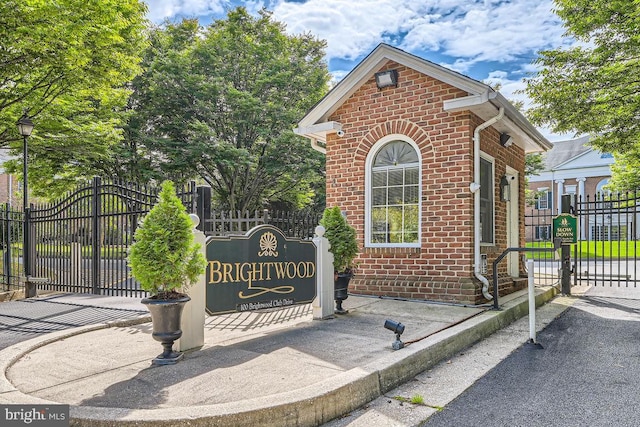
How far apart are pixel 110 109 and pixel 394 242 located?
13.5 meters

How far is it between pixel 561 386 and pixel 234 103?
59.5ft

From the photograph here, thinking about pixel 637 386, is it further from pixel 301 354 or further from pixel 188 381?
pixel 188 381

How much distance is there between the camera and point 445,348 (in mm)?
4887

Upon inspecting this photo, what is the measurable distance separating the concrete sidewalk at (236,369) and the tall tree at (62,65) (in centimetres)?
622

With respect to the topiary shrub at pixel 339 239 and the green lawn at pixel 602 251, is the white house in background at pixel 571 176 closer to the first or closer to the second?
the green lawn at pixel 602 251

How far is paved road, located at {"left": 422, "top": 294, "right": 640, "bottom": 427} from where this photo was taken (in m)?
3.30

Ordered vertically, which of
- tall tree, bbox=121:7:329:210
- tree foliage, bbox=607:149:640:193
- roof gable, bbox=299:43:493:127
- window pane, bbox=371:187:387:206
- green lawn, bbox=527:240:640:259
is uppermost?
tall tree, bbox=121:7:329:210

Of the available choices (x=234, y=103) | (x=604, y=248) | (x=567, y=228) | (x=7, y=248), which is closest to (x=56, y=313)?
(x=7, y=248)

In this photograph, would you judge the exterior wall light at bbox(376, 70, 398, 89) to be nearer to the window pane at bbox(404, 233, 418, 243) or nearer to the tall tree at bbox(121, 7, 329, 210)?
the window pane at bbox(404, 233, 418, 243)

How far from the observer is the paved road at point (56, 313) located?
5.78 m

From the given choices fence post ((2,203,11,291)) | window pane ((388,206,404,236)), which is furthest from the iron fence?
fence post ((2,203,11,291))

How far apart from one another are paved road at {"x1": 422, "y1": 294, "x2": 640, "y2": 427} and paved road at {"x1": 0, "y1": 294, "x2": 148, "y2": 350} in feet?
15.8

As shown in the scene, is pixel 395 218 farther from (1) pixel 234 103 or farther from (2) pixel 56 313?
(1) pixel 234 103

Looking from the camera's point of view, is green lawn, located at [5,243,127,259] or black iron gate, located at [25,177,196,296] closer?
black iron gate, located at [25,177,196,296]
